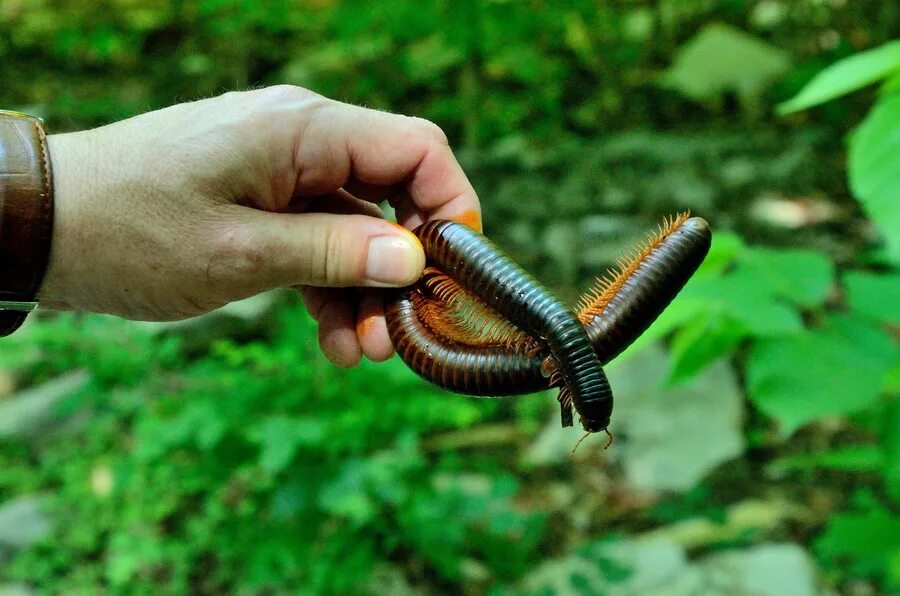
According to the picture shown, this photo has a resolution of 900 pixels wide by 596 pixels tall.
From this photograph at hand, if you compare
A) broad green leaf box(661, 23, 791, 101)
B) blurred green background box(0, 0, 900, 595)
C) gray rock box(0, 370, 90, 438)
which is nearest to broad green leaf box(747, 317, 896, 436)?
blurred green background box(0, 0, 900, 595)

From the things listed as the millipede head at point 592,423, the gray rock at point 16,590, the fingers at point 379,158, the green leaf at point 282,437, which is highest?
the fingers at point 379,158

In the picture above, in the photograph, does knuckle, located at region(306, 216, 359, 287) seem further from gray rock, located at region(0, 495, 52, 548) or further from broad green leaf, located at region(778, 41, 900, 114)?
gray rock, located at region(0, 495, 52, 548)

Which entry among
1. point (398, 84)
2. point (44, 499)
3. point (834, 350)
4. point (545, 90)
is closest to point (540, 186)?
point (545, 90)

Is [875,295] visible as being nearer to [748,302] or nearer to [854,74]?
[748,302]

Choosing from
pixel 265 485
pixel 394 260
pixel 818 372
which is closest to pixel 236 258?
pixel 394 260

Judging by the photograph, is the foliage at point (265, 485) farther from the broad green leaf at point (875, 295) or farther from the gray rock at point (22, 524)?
the broad green leaf at point (875, 295)

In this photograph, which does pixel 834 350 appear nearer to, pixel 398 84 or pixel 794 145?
pixel 794 145

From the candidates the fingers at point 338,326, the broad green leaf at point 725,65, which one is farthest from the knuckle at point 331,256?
the broad green leaf at point 725,65
